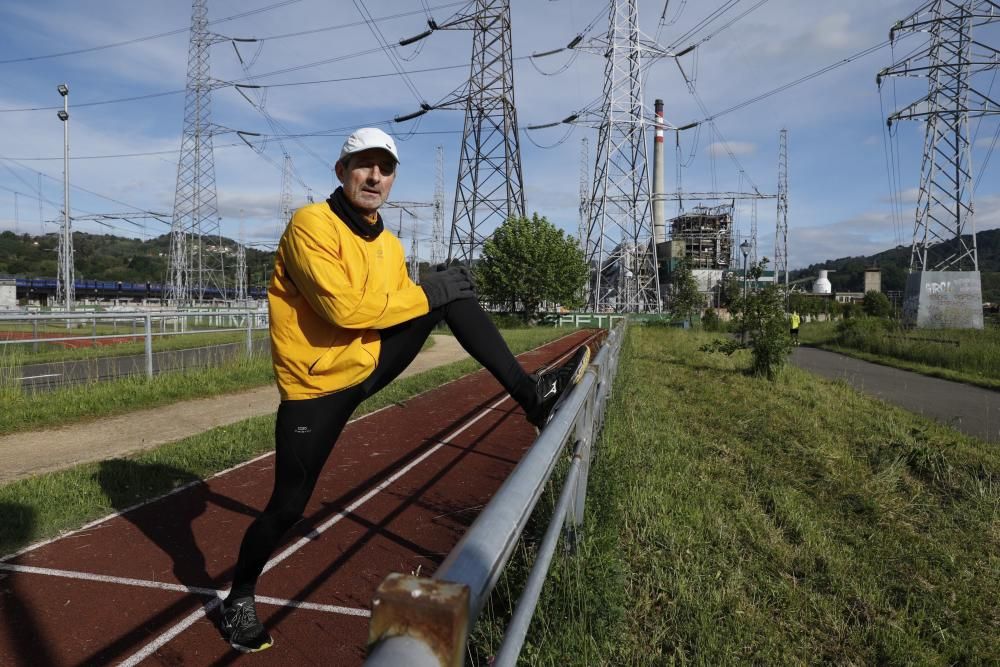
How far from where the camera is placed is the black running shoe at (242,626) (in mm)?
2701

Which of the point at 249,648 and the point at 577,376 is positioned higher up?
the point at 577,376

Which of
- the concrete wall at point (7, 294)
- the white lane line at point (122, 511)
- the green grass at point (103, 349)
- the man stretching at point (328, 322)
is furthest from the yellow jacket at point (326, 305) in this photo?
the concrete wall at point (7, 294)

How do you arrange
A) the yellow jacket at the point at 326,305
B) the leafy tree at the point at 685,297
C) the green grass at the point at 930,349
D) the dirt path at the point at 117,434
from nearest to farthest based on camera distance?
1. the yellow jacket at the point at 326,305
2. the dirt path at the point at 117,434
3. the green grass at the point at 930,349
4. the leafy tree at the point at 685,297

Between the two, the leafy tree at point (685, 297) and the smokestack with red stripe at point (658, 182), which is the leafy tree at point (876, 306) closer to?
the leafy tree at point (685, 297)

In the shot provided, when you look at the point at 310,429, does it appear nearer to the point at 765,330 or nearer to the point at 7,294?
the point at 765,330

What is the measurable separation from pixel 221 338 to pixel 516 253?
2327 cm

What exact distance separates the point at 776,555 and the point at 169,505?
4274mm

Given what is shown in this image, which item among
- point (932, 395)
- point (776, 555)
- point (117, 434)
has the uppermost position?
point (776, 555)

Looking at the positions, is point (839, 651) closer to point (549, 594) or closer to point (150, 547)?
point (549, 594)

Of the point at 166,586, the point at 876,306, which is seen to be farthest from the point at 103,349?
the point at 876,306

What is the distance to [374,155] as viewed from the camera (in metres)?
2.69

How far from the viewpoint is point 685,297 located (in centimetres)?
3997

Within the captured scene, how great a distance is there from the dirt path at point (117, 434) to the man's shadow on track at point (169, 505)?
77 centimetres

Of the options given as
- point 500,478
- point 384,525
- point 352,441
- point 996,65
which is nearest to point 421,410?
point 352,441
